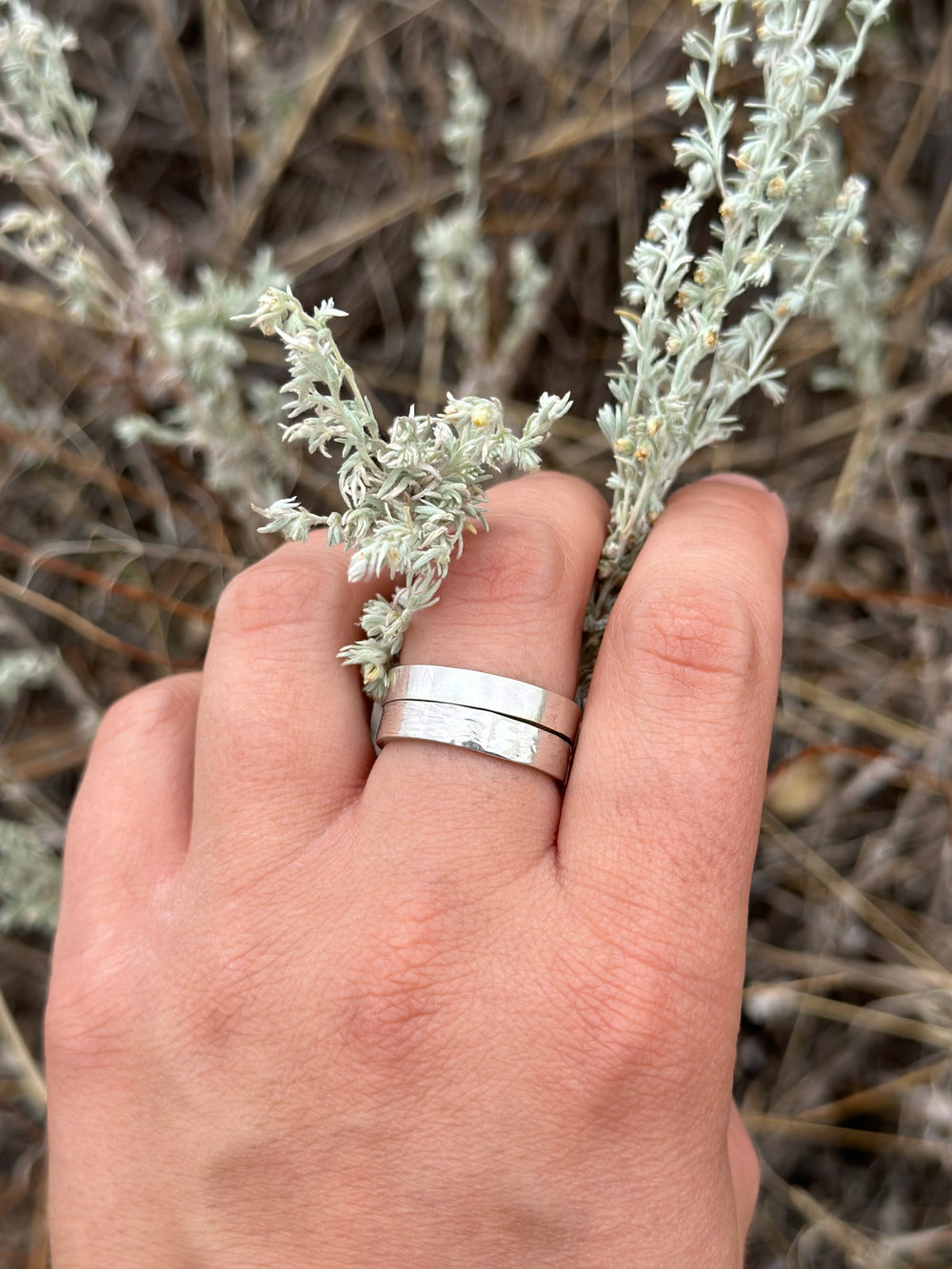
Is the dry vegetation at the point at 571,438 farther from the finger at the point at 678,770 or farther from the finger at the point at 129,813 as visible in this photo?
the finger at the point at 678,770

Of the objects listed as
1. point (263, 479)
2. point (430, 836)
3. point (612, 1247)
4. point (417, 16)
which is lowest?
point (612, 1247)

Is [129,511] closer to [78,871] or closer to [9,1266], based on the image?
[78,871]

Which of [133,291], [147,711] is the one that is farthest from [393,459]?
[133,291]

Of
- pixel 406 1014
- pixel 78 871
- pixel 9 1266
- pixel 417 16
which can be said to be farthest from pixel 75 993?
pixel 417 16

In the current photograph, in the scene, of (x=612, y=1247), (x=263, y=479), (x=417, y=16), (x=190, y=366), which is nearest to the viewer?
(x=612, y=1247)

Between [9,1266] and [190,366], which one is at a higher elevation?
[190,366]

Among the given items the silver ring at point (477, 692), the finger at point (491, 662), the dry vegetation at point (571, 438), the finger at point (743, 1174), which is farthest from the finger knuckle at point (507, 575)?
the dry vegetation at point (571, 438)

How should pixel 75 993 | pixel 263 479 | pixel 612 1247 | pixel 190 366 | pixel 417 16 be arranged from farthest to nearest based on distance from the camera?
pixel 417 16
pixel 263 479
pixel 190 366
pixel 75 993
pixel 612 1247

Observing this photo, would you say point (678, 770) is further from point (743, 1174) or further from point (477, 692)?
point (743, 1174)
